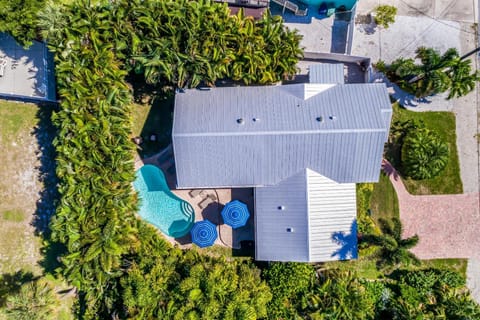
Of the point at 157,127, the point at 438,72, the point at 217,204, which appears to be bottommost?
the point at 217,204

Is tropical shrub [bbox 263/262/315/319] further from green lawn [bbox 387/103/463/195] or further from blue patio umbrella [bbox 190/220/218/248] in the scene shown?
green lawn [bbox 387/103/463/195]

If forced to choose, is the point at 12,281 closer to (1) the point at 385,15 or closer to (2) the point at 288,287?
(2) the point at 288,287

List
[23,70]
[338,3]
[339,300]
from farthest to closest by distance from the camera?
[23,70] → [338,3] → [339,300]

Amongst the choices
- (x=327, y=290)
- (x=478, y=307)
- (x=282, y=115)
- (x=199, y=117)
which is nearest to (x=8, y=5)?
(x=199, y=117)

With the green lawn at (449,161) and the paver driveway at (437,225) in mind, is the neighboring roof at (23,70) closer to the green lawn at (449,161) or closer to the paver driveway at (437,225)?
the green lawn at (449,161)

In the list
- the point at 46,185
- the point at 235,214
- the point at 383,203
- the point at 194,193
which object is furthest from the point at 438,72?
the point at 46,185

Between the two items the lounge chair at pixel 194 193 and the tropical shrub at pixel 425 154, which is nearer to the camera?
the tropical shrub at pixel 425 154

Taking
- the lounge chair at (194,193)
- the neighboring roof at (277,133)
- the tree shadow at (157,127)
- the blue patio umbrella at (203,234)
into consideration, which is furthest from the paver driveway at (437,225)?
the tree shadow at (157,127)
